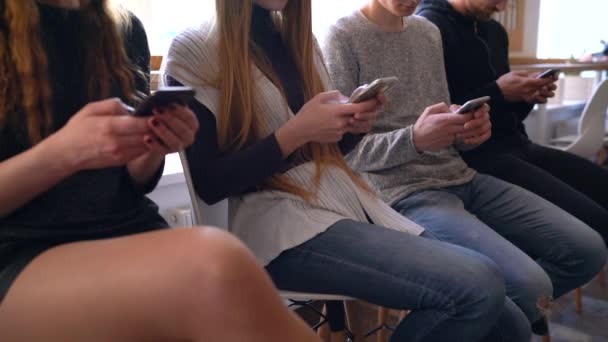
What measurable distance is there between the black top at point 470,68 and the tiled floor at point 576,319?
631 millimetres

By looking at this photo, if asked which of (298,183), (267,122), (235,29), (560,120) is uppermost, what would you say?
(235,29)

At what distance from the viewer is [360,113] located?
3.20ft

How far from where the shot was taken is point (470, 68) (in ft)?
5.20

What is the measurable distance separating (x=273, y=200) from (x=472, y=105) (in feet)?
1.52

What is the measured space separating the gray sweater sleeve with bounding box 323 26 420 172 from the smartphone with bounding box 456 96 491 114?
0.13 metres

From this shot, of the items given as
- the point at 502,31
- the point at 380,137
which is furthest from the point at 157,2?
the point at 502,31

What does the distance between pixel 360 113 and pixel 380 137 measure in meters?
0.28

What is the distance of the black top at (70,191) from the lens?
756 mm

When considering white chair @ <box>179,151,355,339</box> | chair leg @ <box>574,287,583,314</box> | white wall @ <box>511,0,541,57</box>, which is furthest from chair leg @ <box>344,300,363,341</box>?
white wall @ <box>511,0,541,57</box>

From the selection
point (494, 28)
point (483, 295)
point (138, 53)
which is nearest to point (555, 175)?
point (494, 28)

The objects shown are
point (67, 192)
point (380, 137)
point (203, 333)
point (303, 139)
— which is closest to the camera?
point (203, 333)

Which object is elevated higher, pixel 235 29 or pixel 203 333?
pixel 235 29

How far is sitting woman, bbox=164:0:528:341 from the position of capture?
0.91 metres

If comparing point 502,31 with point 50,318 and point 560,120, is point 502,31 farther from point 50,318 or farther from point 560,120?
point 50,318
